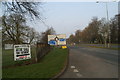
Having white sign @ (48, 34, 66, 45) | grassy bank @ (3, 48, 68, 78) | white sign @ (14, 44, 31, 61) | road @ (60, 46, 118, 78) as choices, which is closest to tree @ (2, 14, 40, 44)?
white sign @ (14, 44, 31, 61)

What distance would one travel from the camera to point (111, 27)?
62.7m

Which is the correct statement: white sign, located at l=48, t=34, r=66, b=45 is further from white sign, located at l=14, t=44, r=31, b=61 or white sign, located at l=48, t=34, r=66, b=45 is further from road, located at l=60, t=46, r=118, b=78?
white sign, located at l=14, t=44, r=31, b=61

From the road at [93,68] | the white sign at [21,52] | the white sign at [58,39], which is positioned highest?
the white sign at [58,39]

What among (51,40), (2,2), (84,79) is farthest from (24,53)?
(51,40)

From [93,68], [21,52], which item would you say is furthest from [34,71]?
[93,68]

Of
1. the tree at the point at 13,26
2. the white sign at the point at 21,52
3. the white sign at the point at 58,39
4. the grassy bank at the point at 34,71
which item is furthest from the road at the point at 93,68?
the white sign at the point at 58,39

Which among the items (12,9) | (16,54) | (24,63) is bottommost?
(24,63)

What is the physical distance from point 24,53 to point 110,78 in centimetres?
643

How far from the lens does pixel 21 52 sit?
33.0 ft

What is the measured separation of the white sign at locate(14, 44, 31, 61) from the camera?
969 cm

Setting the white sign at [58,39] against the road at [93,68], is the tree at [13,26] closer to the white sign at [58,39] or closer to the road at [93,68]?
the road at [93,68]

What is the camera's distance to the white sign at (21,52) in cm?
969

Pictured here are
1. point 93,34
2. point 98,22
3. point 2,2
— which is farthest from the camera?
point 93,34

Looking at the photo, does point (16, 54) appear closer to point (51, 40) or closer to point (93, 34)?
point (51, 40)
